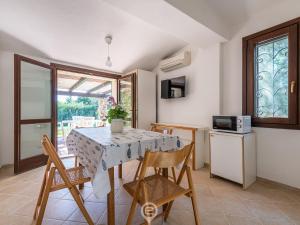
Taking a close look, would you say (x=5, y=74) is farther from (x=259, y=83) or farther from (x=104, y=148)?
(x=259, y=83)

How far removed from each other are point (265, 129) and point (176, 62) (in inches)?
80.7

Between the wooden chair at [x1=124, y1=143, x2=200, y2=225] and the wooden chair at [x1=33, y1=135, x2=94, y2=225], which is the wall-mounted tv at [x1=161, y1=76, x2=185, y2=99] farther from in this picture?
the wooden chair at [x1=33, y1=135, x2=94, y2=225]

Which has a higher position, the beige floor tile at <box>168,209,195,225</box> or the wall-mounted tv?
the wall-mounted tv

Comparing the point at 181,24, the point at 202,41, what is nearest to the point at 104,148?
the point at 181,24

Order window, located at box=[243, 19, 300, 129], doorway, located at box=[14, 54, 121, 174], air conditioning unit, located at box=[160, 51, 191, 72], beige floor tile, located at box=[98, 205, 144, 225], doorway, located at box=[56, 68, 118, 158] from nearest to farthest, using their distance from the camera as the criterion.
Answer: beige floor tile, located at box=[98, 205, 144, 225] → window, located at box=[243, 19, 300, 129] → doorway, located at box=[14, 54, 121, 174] → air conditioning unit, located at box=[160, 51, 191, 72] → doorway, located at box=[56, 68, 118, 158]

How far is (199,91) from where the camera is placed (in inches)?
124

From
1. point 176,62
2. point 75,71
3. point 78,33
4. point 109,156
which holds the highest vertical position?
point 78,33

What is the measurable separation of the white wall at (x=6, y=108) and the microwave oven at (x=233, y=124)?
3590 mm

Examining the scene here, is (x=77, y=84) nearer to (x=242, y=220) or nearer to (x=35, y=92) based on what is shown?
(x=35, y=92)

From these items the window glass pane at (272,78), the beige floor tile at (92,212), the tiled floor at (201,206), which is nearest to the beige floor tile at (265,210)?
the tiled floor at (201,206)

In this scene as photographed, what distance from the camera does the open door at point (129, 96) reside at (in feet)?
12.8

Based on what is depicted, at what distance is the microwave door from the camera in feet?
7.34

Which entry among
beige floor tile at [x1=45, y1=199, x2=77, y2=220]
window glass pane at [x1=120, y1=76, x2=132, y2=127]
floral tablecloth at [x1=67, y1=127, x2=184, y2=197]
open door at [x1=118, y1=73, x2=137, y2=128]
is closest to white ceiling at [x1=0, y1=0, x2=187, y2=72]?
open door at [x1=118, y1=73, x2=137, y2=128]

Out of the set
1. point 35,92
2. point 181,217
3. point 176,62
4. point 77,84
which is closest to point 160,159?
point 181,217
